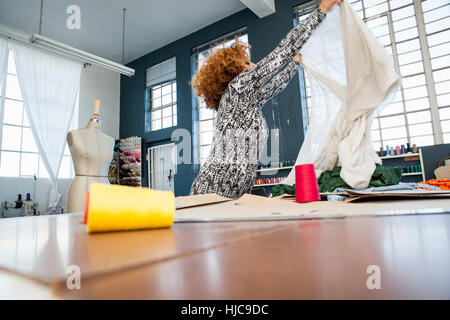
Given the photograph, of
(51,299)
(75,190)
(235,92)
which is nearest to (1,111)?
(75,190)

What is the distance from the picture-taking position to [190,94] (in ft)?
19.2

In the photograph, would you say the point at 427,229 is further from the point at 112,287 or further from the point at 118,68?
the point at 118,68

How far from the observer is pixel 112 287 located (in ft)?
0.43

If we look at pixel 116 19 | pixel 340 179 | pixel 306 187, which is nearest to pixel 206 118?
pixel 116 19

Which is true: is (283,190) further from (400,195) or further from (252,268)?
(252,268)

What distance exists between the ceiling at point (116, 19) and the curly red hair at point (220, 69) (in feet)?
14.5

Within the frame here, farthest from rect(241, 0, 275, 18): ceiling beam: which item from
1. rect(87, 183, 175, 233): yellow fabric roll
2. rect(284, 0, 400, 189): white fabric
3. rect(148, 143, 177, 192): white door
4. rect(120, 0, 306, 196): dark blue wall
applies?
rect(87, 183, 175, 233): yellow fabric roll

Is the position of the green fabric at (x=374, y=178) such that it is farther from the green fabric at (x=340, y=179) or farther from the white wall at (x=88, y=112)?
the white wall at (x=88, y=112)

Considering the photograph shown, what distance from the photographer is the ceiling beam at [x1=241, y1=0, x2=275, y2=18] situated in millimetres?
4539

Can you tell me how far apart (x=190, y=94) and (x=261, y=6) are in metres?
2.19

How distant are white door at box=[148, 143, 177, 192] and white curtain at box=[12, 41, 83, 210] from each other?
1844 mm

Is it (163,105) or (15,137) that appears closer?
(15,137)

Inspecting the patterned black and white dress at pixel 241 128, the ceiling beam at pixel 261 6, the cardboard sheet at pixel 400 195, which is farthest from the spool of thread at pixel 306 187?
the ceiling beam at pixel 261 6

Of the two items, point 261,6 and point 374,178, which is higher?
point 261,6
